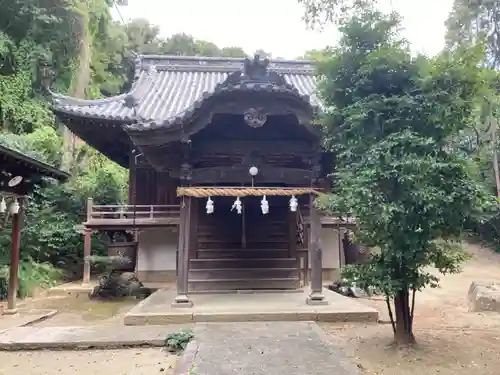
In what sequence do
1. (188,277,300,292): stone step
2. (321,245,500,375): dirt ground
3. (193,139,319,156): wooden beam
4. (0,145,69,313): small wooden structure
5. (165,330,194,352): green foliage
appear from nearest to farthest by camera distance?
(321,245,500,375): dirt ground < (165,330,194,352): green foliage < (0,145,69,313): small wooden structure < (193,139,319,156): wooden beam < (188,277,300,292): stone step

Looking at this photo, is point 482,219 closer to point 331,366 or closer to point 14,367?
point 331,366

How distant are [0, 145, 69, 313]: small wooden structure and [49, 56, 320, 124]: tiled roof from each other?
7.49 feet

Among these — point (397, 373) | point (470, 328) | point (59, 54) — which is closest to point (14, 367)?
point (397, 373)

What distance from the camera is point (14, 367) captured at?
521cm

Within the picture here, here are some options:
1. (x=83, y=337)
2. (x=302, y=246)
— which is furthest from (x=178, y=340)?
(x=302, y=246)

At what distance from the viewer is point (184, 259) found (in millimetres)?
8164

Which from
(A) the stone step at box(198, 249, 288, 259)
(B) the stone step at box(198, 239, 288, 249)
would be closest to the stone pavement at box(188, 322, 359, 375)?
(A) the stone step at box(198, 249, 288, 259)

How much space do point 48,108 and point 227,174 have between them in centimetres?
1436

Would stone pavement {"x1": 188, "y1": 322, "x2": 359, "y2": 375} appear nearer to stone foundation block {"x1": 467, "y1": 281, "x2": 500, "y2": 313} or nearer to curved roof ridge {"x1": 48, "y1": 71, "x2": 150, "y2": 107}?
stone foundation block {"x1": 467, "y1": 281, "x2": 500, "y2": 313}

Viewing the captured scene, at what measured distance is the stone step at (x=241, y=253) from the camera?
1003 cm

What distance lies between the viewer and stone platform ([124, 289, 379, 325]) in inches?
288

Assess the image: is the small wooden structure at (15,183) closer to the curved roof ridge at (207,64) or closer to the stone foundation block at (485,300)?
→ the curved roof ridge at (207,64)

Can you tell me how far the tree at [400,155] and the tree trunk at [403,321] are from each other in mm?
13

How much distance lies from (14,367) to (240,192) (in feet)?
15.0
